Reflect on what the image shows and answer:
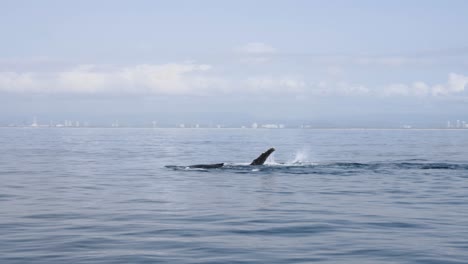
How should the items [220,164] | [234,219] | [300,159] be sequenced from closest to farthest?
1. [234,219]
2. [220,164]
3. [300,159]

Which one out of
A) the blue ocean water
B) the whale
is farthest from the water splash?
the blue ocean water

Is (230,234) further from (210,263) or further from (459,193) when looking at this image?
(459,193)

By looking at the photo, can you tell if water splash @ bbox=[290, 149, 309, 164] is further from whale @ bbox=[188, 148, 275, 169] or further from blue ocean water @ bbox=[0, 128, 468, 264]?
blue ocean water @ bbox=[0, 128, 468, 264]

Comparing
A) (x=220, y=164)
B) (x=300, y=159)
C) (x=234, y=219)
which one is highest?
(x=220, y=164)

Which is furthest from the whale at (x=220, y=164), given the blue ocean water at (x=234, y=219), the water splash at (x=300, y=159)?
the blue ocean water at (x=234, y=219)

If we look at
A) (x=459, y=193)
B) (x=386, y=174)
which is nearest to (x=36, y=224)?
(x=459, y=193)

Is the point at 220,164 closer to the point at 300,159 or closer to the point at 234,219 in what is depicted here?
the point at 300,159

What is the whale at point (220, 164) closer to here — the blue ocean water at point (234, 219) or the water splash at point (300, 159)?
the water splash at point (300, 159)

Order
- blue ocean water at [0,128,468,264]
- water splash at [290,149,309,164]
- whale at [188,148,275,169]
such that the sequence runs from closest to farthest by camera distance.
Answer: blue ocean water at [0,128,468,264] → whale at [188,148,275,169] → water splash at [290,149,309,164]

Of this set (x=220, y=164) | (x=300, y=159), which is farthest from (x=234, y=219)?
(x=300, y=159)

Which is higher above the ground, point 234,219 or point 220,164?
point 220,164

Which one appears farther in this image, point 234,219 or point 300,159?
point 300,159

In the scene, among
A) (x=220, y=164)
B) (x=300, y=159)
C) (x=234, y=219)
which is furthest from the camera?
(x=300, y=159)

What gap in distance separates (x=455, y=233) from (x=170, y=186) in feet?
52.8
